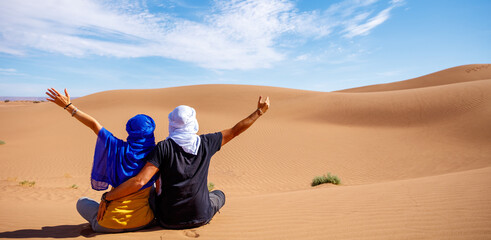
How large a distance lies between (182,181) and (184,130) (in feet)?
1.74

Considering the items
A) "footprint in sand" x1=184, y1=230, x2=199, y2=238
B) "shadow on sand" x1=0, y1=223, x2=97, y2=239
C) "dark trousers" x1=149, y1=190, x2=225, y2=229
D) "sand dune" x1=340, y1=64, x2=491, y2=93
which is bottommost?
"shadow on sand" x1=0, y1=223, x2=97, y2=239

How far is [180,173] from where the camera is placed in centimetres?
279

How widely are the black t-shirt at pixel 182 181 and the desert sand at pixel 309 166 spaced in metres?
0.23

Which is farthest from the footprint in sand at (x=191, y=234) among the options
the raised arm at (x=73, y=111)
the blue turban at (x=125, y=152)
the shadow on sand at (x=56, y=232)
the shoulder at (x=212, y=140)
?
the raised arm at (x=73, y=111)

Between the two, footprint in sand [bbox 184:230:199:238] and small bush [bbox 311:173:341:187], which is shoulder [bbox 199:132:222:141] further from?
small bush [bbox 311:173:341:187]

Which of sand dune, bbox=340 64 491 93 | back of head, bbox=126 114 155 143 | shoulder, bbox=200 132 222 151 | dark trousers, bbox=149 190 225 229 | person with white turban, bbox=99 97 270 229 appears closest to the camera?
person with white turban, bbox=99 97 270 229

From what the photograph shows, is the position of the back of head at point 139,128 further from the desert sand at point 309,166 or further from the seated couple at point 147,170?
the desert sand at point 309,166

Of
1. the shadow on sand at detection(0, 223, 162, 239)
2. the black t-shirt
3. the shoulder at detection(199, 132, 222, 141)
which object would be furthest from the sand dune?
the shadow on sand at detection(0, 223, 162, 239)

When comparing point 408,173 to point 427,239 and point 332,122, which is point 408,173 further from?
point 332,122

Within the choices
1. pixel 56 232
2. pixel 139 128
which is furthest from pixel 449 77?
pixel 56 232

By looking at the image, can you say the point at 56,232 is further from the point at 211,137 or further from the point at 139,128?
the point at 211,137

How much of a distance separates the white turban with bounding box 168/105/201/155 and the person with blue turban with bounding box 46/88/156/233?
262 mm

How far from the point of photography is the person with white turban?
267 cm

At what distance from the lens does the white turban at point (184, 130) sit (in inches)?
109
